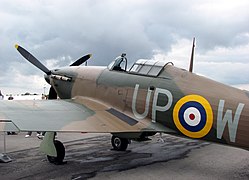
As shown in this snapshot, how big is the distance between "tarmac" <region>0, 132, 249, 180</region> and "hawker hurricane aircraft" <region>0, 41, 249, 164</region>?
2.21 ft

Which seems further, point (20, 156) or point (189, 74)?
point (20, 156)

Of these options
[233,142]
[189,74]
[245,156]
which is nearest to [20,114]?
[189,74]

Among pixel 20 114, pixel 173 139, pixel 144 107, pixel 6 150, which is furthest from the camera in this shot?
pixel 173 139

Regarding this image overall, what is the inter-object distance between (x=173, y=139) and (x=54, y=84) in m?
5.11

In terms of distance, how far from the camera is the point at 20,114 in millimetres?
6734

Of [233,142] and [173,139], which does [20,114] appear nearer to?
[233,142]

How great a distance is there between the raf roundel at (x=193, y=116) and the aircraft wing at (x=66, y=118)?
0.42 m

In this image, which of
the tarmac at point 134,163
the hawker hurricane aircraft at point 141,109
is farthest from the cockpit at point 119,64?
the tarmac at point 134,163

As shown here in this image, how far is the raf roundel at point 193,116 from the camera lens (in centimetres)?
630

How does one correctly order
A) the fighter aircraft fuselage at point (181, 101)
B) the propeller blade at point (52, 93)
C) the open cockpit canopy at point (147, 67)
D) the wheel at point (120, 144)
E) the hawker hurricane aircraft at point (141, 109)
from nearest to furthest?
the fighter aircraft fuselage at point (181, 101) < the hawker hurricane aircraft at point (141, 109) < the open cockpit canopy at point (147, 67) < the wheel at point (120, 144) < the propeller blade at point (52, 93)

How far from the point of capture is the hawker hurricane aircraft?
611 centimetres

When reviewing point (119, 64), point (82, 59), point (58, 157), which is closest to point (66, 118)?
point (58, 157)

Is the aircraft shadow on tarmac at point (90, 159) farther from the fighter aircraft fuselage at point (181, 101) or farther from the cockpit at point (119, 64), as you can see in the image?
the cockpit at point (119, 64)

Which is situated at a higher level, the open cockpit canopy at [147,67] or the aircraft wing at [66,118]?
the open cockpit canopy at [147,67]
